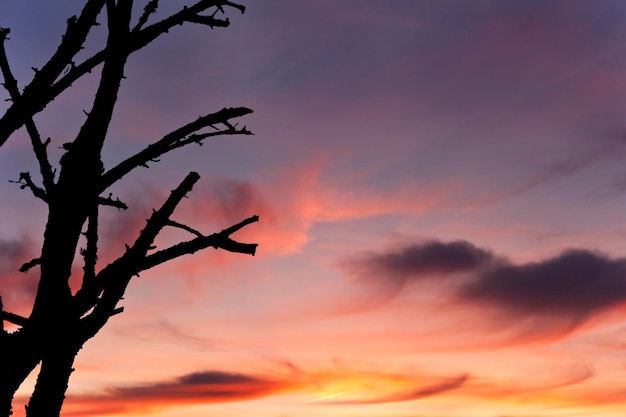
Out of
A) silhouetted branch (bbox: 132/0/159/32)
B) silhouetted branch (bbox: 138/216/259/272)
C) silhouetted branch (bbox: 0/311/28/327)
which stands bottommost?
silhouetted branch (bbox: 0/311/28/327)

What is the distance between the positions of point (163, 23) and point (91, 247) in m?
2.25

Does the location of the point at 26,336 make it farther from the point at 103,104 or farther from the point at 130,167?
the point at 103,104

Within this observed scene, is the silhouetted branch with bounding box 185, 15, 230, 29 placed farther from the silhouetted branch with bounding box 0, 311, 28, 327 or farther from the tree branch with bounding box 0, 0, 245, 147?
the silhouetted branch with bounding box 0, 311, 28, 327

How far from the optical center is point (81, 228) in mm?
4699

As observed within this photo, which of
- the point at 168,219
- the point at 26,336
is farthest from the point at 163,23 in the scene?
the point at 26,336

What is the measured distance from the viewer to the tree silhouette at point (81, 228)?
448 centimetres

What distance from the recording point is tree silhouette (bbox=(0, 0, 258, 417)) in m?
4.48

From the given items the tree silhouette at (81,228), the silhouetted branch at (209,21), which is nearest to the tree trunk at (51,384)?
the tree silhouette at (81,228)

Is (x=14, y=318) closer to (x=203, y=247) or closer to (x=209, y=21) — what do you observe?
(x=203, y=247)

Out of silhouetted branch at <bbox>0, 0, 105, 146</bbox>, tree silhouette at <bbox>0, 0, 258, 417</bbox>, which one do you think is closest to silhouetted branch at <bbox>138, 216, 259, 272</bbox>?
tree silhouette at <bbox>0, 0, 258, 417</bbox>

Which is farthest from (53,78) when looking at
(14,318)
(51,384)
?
(51,384)

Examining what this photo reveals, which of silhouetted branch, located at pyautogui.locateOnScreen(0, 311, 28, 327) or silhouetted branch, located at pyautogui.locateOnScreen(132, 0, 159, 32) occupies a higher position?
silhouetted branch, located at pyautogui.locateOnScreen(132, 0, 159, 32)

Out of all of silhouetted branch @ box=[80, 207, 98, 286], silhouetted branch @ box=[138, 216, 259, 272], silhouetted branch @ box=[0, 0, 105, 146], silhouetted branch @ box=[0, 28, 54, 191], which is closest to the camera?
silhouetted branch @ box=[0, 0, 105, 146]

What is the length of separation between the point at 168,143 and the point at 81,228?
88 cm
